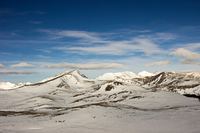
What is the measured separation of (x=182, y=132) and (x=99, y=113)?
1006 inches

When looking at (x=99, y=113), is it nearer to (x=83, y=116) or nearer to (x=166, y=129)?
(x=83, y=116)

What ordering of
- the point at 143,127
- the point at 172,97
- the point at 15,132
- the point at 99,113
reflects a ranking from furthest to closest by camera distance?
the point at 172,97
the point at 99,113
the point at 143,127
the point at 15,132

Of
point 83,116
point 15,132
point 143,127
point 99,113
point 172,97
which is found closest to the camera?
point 15,132

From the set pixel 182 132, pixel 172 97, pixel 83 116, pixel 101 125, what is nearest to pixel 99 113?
pixel 83 116

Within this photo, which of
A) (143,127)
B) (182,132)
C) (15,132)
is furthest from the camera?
(143,127)

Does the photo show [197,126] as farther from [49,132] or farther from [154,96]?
[154,96]

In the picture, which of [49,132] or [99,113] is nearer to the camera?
[49,132]

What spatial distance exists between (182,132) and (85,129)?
11.4 meters

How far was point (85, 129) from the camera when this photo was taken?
3997 cm

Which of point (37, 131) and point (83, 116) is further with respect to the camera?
point (83, 116)

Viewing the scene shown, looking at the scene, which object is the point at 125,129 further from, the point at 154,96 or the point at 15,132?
the point at 154,96

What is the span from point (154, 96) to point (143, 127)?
96.4 meters

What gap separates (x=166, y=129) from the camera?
39438 millimetres

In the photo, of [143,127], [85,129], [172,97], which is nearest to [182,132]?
[143,127]
